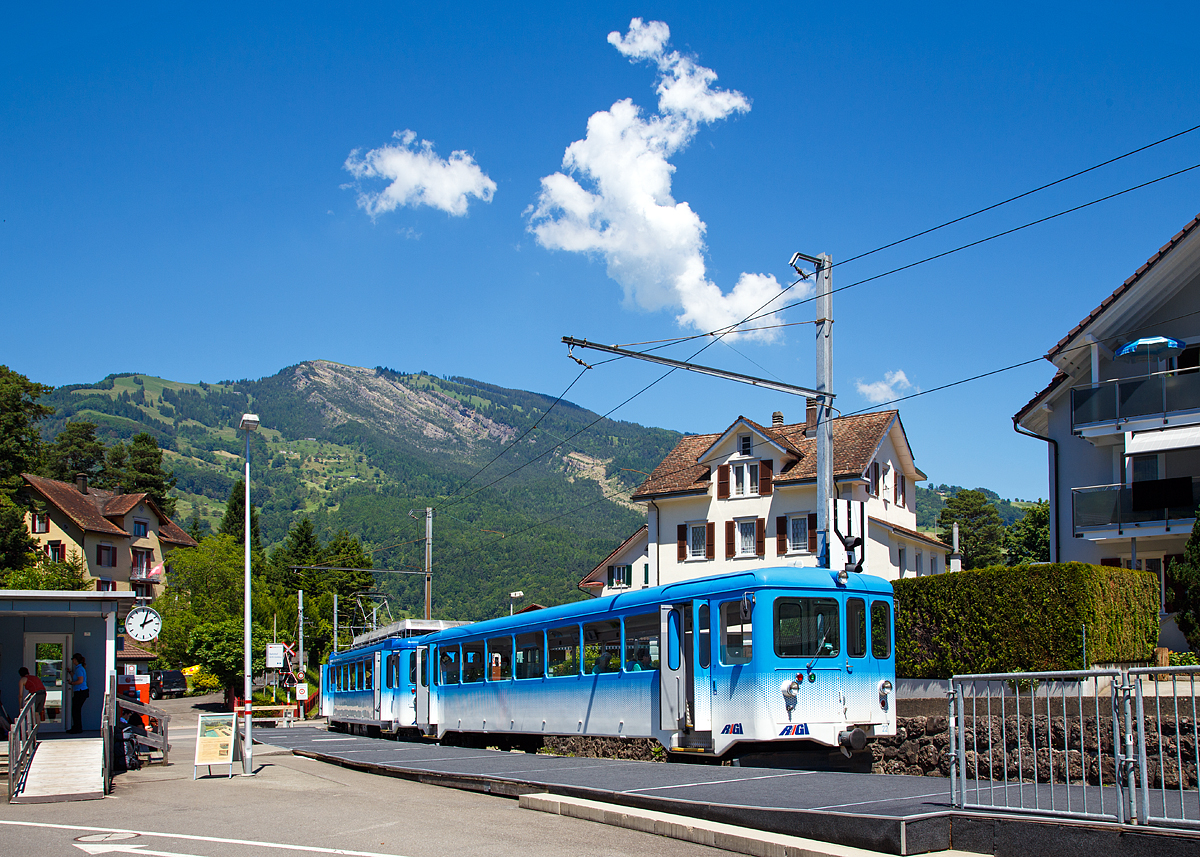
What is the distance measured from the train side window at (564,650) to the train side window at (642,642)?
6.33 ft

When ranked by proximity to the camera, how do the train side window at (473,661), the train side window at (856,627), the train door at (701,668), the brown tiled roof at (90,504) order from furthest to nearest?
the brown tiled roof at (90,504)
the train side window at (473,661)
the train side window at (856,627)
the train door at (701,668)

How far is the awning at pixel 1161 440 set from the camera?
25.6m

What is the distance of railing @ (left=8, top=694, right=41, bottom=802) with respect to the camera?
15266 millimetres

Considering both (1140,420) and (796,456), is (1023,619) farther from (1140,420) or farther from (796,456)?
(796,456)

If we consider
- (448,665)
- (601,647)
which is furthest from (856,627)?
(448,665)

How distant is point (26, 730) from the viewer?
1670cm

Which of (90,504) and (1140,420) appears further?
(90,504)

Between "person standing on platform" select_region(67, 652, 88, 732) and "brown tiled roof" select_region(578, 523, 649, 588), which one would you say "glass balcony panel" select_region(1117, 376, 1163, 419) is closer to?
"person standing on platform" select_region(67, 652, 88, 732)

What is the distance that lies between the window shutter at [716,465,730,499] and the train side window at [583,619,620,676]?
86.6 feet

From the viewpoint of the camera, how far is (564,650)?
1998 centimetres

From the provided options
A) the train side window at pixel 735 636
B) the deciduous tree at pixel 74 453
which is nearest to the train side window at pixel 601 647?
the train side window at pixel 735 636

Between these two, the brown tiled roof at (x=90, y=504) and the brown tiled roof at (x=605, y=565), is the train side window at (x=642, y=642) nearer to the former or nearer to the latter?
the brown tiled roof at (x=605, y=565)

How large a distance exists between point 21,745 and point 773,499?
1257 inches

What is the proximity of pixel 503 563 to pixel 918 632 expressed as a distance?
108m
